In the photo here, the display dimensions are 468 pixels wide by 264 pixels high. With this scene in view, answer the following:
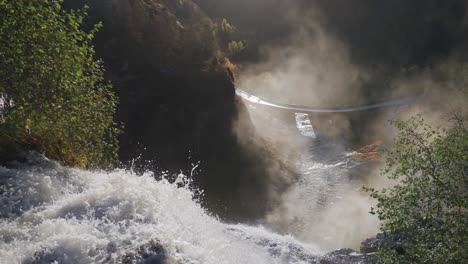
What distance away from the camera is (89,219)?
1524cm

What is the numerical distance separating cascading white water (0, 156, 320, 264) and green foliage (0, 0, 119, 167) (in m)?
1.66

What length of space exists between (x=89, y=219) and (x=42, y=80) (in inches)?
272

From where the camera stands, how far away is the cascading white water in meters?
13.5

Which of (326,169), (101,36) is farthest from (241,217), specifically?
(101,36)

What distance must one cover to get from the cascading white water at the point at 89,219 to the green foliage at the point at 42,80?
1.66 meters

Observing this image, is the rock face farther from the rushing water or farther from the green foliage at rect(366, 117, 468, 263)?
the green foliage at rect(366, 117, 468, 263)

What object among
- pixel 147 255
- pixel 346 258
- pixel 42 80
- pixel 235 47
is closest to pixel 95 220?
pixel 147 255

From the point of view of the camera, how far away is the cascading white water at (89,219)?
1351 cm

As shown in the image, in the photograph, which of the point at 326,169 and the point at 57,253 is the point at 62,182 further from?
the point at 326,169

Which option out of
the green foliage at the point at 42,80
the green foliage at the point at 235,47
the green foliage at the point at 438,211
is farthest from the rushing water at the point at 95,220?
the green foliage at the point at 235,47

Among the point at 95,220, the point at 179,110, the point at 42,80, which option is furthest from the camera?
the point at 179,110

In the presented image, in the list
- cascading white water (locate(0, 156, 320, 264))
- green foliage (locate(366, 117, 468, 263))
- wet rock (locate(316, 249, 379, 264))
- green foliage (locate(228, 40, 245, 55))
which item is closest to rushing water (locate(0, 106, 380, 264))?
cascading white water (locate(0, 156, 320, 264))

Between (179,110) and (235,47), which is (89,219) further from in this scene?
(235,47)

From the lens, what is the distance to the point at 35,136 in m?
20.1
